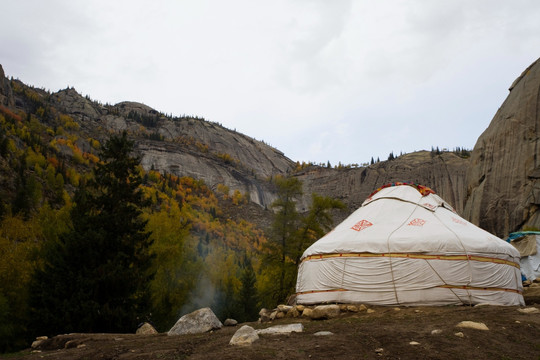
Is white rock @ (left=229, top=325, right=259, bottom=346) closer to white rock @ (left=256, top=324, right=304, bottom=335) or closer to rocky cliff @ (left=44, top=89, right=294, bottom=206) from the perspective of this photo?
white rock @ (left=256, top=324, right=304, bottom=335)

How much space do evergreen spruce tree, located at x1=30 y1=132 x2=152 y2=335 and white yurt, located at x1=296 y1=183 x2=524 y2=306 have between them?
16.2 feet

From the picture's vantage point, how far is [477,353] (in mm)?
4023

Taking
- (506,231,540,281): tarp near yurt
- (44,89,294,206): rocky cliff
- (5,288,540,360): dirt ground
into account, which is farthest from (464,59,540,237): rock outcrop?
(44,89,294,206): rocky cliff

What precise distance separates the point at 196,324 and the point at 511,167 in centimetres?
2355

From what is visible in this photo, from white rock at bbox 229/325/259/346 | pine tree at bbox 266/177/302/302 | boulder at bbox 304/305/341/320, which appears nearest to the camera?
white rock at bbox 229/325/259/346

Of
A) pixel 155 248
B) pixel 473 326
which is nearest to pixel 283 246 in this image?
pixel 155 248

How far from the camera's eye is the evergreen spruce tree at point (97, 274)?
991 centimetres

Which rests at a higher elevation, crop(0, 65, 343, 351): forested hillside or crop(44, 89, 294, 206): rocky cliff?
crop(44, 89, 294, 206): rocky cliff

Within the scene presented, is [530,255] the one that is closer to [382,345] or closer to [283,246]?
[283,246]

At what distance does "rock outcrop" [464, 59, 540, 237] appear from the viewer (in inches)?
872

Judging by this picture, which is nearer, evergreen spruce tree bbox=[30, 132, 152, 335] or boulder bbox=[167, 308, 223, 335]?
boulder bbox=[167, 308, 223, 335]

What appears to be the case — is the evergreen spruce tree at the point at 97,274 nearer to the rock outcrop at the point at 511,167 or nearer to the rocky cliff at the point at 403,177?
the rock outcrop at the point at 511,167

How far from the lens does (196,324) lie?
737cm

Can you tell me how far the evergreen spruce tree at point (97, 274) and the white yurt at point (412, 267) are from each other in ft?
16.2
